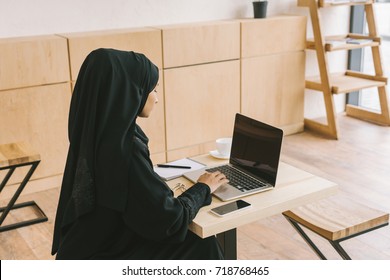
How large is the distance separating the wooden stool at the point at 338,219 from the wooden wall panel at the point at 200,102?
1999mm

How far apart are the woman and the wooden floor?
44.7 inches

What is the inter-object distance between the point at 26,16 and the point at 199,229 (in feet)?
8.72

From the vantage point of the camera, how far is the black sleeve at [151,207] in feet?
6.44

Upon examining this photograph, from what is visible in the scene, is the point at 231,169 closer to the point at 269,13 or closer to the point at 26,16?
the point at 26,16

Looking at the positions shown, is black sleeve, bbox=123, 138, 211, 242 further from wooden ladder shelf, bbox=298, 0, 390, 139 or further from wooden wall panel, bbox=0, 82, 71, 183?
wooden ladder shelf, bbox=298, 0, 390, 139

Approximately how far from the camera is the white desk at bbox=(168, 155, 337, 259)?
2.00 m

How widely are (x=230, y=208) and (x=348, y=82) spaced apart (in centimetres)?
361

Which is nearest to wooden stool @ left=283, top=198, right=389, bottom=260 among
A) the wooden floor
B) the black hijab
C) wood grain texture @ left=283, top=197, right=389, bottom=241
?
wood grain texture @ left=283, top=197, right=389, bottom=241

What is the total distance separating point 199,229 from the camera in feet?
6.52

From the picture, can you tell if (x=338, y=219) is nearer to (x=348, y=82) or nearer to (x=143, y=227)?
(x=143, y=227)

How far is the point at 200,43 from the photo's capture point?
457 centimetres

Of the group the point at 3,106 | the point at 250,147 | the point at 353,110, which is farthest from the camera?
the point at 353,110
